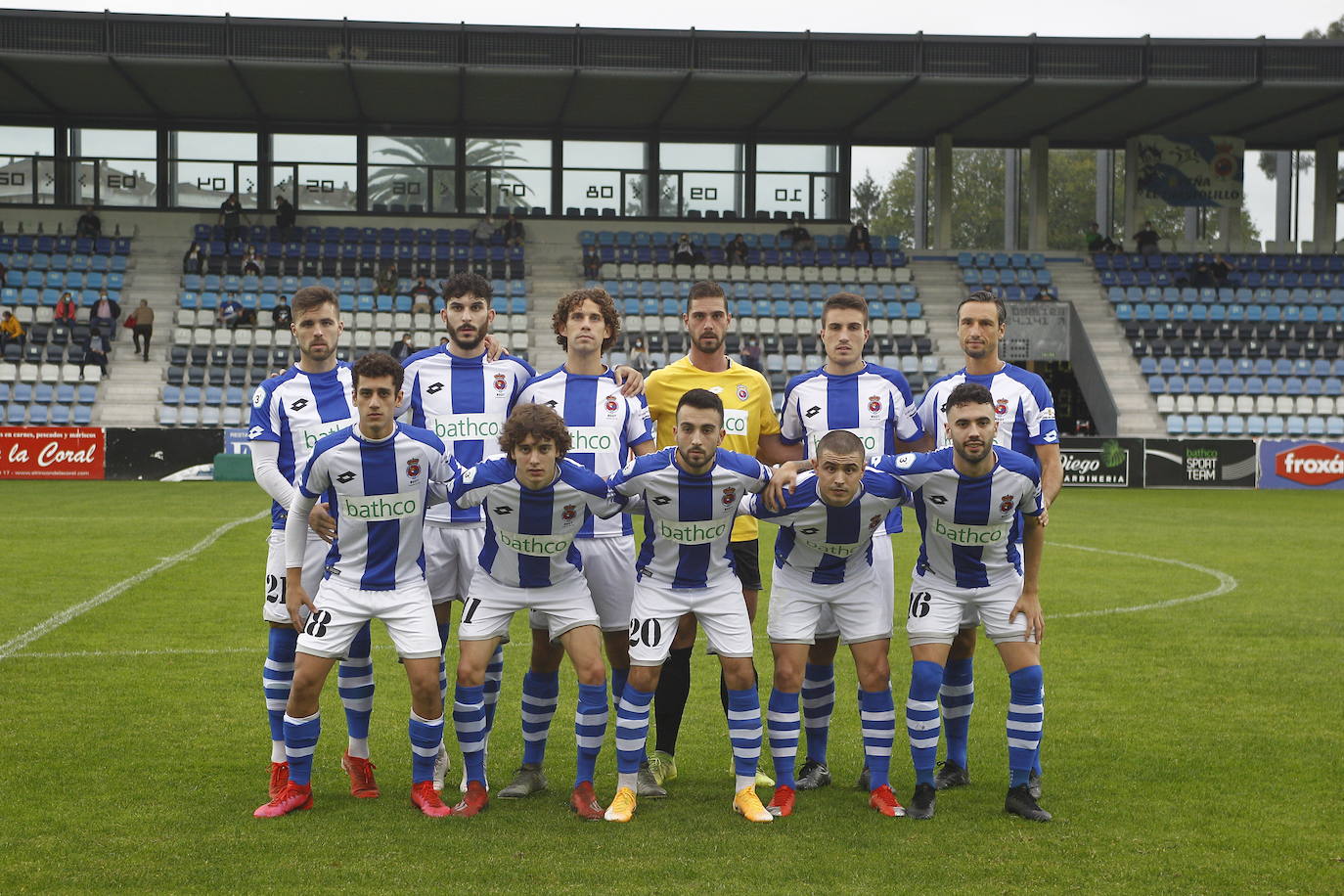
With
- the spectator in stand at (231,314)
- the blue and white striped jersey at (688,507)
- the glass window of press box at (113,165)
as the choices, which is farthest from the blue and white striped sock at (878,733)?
the glass window of press box at (113,165)

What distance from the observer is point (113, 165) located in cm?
3288

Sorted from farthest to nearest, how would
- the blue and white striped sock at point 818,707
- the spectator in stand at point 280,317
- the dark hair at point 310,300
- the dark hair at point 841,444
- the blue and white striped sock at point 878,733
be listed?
the spectator in stand at point 280,317 → the blue and white striped sock at point 818,707 → the dark hair at point 310,300 → the blue and white striped sock at point 878,733 → the dark hair at point 841,444

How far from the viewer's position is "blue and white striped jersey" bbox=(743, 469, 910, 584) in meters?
5.36

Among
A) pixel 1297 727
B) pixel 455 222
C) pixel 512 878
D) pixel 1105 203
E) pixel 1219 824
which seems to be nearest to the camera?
pixel 512 878

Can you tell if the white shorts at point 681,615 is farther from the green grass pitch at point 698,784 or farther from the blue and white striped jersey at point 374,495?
the blue and white striped jersey at point 374,495

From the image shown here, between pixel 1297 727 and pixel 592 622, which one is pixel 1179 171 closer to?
pixel 1297 727

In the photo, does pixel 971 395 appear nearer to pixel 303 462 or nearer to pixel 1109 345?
pixel 303 462

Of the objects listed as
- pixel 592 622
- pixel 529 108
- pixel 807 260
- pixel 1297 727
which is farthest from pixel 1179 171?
pixel 592 622

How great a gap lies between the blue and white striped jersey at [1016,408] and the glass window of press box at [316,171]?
2989cm

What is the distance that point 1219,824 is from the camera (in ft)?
16.9

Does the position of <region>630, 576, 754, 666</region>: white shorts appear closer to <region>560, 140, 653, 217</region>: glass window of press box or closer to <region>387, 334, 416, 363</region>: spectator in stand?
<region>387, 334, 416, 363</region>: spectator in stand

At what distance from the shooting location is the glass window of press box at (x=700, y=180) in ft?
113

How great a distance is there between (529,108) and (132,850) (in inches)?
1143

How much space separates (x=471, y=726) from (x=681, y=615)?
95cm
